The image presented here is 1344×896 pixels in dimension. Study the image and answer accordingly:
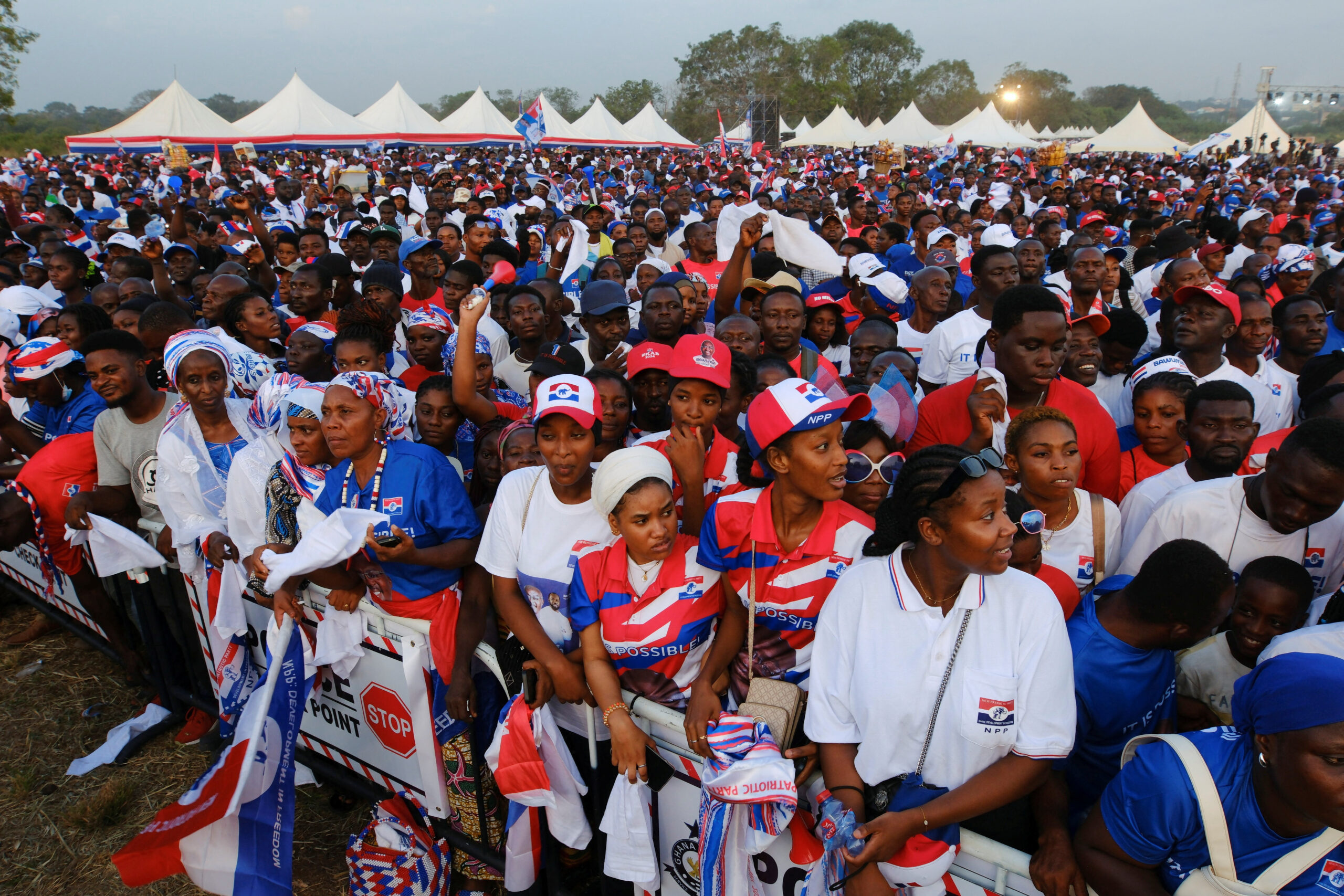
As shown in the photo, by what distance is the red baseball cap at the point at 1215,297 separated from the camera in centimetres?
429

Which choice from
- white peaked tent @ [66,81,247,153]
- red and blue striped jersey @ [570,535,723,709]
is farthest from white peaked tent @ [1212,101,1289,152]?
white peaked tent @ [66,81,247,153]

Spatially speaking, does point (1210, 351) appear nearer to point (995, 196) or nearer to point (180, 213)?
point (180, 213)

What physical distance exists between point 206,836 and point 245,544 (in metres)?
1.27

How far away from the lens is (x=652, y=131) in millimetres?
50625

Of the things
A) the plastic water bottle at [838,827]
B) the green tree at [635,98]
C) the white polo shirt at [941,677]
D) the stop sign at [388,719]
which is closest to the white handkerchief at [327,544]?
the stop sign at [388,719]

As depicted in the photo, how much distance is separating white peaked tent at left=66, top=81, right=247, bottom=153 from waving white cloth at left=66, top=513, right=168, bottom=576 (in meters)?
41.3

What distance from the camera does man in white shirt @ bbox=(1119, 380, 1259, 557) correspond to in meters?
3.07

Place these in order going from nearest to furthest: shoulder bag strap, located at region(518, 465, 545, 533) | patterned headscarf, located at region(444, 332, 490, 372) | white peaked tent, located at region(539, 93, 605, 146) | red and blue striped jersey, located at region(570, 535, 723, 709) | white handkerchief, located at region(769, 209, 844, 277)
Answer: red and blue striped jersey, located at region(570, 535, 723, 709), shoulder bag strap, located at region(518, 465, 545, 533), patterned headscarf, located at region(444, 332, 490, 372), white handkerchief, located at region(769, 209, 844, 277), white peaked tent, located at region(539, 93, 605, 146)

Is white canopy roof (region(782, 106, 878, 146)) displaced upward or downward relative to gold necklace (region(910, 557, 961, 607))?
upward

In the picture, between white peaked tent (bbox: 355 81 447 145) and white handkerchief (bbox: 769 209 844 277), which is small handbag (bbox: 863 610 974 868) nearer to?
white handkerchief (bbox: 769 209 844 277)

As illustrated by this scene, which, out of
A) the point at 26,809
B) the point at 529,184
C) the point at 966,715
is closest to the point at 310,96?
the point at 529,184

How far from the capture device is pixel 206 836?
2.60 metres

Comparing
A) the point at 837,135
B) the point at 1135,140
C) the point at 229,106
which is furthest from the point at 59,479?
the point at 229,106

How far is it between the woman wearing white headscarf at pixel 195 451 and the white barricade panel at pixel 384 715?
0.39 metres
